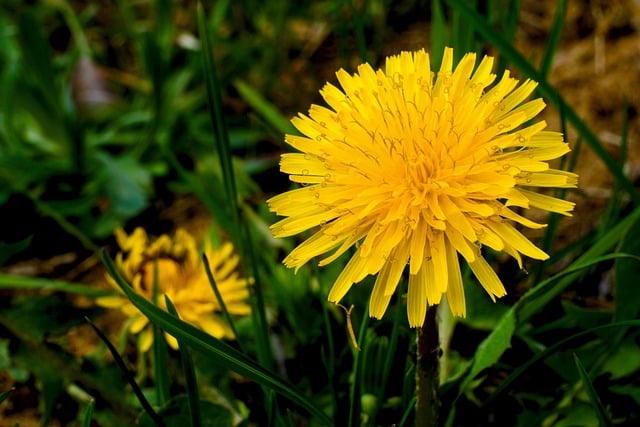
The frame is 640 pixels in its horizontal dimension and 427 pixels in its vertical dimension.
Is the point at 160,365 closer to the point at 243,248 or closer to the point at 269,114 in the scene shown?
the point at 243,248

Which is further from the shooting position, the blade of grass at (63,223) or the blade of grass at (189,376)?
the blade of grass at (63,223)

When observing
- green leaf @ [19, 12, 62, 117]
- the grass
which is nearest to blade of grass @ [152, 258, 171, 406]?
the grass

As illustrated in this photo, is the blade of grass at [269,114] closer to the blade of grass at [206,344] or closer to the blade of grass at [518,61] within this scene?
the blade of grass at [518,61]

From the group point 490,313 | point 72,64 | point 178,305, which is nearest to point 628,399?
point 490,313

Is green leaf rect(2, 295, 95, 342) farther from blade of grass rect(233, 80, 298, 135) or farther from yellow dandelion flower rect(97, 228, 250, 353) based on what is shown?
blade of grass rect(233, 80, 298, 135)

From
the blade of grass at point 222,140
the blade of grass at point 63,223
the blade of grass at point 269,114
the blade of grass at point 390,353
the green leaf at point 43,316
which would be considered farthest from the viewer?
the blade of grass at point 269,114

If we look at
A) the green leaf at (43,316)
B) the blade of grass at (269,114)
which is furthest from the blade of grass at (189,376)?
the blade of grass at (269,114)
